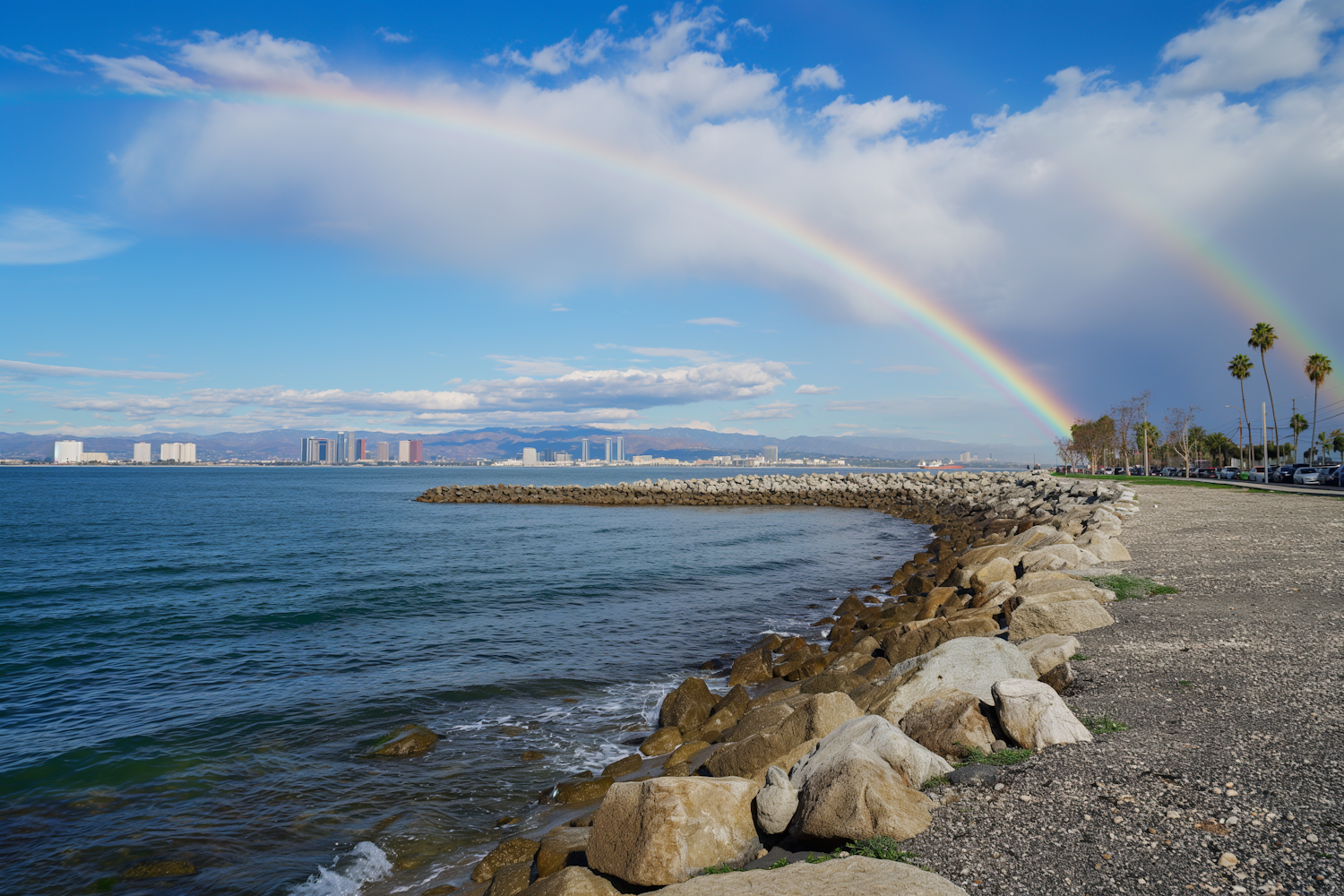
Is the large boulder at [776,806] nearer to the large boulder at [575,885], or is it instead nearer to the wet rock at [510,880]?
the large boulder at [575,885]

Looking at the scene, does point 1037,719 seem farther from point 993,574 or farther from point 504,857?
point 993,574

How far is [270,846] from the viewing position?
749 centimetres

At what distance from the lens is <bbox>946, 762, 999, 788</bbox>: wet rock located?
5465mm

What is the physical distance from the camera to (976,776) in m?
5.52

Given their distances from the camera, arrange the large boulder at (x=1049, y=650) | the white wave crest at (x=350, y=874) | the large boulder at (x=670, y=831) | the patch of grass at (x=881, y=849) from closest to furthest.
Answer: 1. the patch of grass at (x=881, y=849)
2. the large boulder at (x=670, y=831)
3. the white wave crest at (x=350, y=874)
4. the large boulder at (x=1049, y=650)

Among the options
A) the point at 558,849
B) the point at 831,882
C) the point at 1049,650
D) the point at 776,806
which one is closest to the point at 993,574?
the point at 1049,650

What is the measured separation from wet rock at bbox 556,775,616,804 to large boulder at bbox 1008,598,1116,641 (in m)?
6.09

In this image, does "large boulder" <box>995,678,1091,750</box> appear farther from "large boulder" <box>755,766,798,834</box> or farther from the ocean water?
the ocean water

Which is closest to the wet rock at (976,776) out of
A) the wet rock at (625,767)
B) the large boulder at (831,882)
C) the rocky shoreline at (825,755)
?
the rocky shoreline at (825,755)

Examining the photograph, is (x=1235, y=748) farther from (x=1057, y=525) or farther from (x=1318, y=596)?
(x=1057, y=525)

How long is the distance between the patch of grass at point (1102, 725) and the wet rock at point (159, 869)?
8.86 meters

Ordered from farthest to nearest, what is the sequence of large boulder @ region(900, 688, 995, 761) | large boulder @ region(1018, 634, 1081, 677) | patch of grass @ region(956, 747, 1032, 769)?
large boulder @ region(1018, 634, 1081, 677) < large boulder @ region(900, 688, 995, 761) < patch of grass @ region(956, 747, 1032, 769)

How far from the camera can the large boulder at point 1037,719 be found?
600 cm

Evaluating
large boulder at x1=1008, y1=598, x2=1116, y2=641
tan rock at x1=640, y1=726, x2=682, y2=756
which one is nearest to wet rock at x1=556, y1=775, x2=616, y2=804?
tan rock at x1=640, y1=726, x2=682, y2=756
